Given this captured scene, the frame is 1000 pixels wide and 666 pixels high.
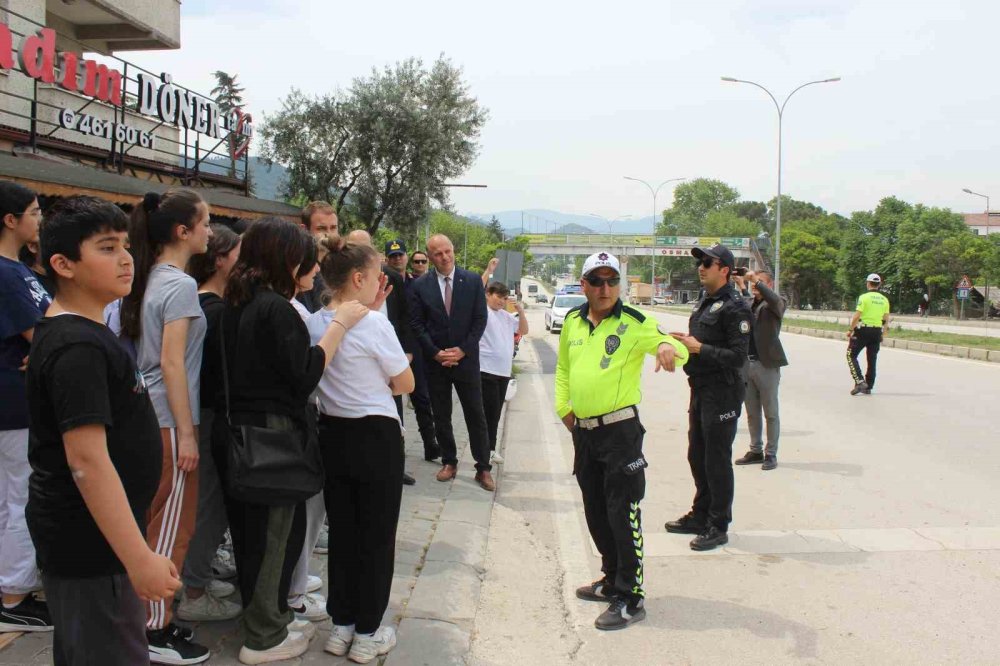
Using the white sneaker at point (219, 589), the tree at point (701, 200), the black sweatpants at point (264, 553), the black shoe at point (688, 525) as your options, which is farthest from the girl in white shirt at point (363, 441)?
the tree at point (701, 200)

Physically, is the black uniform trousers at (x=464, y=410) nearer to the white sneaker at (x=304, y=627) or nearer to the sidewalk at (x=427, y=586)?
the sidewalk at (x=427, y=586)

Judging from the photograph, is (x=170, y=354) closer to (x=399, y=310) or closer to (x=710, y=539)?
(x=399, y=310)

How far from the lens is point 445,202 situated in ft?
74.6

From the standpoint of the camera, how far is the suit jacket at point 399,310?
637 cm

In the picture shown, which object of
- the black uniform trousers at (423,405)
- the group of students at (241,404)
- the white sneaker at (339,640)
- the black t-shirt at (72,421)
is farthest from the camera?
the black uniform trousers at (423,405)

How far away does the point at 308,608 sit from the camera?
3.88m

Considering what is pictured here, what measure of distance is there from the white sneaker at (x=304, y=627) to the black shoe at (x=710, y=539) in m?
2.66

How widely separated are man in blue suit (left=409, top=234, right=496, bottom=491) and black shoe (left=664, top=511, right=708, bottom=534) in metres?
1.58

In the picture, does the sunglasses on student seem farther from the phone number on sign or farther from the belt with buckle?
the phone number on sign

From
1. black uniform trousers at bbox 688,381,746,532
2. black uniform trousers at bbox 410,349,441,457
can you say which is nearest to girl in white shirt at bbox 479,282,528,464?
black uniform trousers at bbox 410,349,441,457

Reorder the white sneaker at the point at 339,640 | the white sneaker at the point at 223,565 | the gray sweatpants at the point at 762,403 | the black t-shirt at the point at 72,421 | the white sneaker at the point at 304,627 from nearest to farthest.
Answer: the black t-shirt at the point at 72,421
the white sneaker at the point at 339,640
the white sneaker at the point at 304,627
the white sneaker at the point at 223,565
the gray sweatpants at the point at 762,403

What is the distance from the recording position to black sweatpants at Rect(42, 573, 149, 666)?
218cm

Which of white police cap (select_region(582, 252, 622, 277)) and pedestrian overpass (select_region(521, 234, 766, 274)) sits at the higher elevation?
pedestrian overpass (select_region(521, 234, 766, 274))

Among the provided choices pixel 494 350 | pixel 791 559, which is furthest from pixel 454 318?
pixel 791 559
